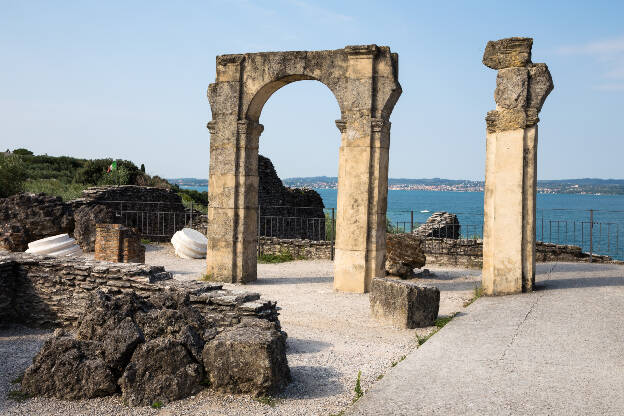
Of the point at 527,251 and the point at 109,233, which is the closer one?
the point at 527,251

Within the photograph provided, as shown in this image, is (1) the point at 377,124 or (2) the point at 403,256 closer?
(1) the point at 377,124

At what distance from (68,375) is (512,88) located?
7905 mm

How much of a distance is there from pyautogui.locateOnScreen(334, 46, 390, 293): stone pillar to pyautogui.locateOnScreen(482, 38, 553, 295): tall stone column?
2.02 meters

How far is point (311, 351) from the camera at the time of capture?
686 cm

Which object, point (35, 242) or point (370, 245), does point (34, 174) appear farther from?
point (370, 245)

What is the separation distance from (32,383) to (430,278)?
8.95 meters

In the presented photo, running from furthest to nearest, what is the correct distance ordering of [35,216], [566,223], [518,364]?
[566,223] → [35,216] → [518,364]

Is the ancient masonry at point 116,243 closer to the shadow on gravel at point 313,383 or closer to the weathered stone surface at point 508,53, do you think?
the shadow on gravel at point 313,383

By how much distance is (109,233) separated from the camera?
42.3 feet

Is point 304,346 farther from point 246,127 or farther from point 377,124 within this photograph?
point 246,127

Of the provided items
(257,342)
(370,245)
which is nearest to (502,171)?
(370,245)

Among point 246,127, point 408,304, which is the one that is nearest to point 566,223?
point 246,127

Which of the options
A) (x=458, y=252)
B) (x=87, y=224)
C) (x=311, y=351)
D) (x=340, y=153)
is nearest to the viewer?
(x=311, y=351)

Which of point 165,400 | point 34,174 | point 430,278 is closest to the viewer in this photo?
point 165,400
